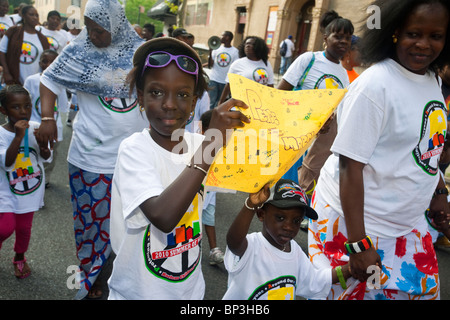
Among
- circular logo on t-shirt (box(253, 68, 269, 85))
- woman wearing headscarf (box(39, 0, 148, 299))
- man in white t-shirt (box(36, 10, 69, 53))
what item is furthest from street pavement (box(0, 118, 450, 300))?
man in white t-shirt (box(36, 10, 69, 53))

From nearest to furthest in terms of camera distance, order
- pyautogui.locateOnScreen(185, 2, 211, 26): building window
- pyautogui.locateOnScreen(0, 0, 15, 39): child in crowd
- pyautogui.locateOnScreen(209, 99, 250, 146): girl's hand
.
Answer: pyautogui.locateOnScreen(209, 99, 250, 146): girl's hand
pyautogui.locateOnScreen(0, 0, 15, 39): child in crowd
pyautogui.locateOnScreen(185, 2, 211, 26): building window

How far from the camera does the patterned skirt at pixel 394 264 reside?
1976mm

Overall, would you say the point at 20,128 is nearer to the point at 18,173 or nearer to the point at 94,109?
the point at 18,173

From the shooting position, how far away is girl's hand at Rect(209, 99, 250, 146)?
1263mm

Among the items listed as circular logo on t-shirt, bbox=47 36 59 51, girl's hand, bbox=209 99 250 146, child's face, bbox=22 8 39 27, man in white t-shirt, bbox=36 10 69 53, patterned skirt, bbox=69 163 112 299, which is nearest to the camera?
girl's hand, bbox=209 99 250 146

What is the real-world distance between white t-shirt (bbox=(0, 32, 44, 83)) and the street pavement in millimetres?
2041

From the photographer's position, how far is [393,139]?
179 cm

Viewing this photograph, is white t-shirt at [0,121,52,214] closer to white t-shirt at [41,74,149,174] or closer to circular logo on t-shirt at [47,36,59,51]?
white t-shirt at [41,74,149,174]

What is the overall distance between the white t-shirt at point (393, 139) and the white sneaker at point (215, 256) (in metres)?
1.65

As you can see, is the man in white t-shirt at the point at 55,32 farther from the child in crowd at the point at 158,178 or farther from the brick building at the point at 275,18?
the brick building at the point at 275,18

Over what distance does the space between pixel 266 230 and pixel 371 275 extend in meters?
0.56

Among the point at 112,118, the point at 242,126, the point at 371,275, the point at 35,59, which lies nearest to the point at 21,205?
the point at 112,118

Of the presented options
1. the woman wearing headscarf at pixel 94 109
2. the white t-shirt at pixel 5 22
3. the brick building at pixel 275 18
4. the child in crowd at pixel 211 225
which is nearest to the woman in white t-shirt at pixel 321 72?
the child in crowd at pixel 211 225

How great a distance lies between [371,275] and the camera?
183cm
